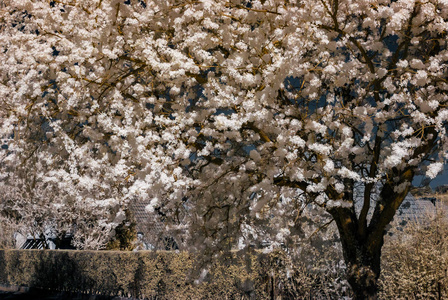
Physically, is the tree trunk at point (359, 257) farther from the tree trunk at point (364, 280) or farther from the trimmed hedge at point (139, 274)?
the trimmed hedge at point (139, 274)

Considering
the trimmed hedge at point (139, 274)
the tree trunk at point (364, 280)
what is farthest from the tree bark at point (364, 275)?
the trimmed hedge at point (139, 274)

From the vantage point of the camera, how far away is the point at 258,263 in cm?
891

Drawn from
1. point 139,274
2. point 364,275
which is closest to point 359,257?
point 364,275

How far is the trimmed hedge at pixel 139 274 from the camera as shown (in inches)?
344

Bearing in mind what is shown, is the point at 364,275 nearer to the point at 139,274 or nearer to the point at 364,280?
the point at 364,280

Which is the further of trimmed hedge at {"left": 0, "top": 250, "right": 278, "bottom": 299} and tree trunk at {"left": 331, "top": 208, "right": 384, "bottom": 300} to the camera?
trimmed hedge at {"left": 0, "top": 250, "right": 278, "bottom": 299}

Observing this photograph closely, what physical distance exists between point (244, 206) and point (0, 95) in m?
3.25

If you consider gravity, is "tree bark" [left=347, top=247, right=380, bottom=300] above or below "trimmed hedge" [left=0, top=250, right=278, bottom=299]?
above

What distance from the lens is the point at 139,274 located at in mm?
11859

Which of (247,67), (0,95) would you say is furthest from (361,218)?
(0,95)

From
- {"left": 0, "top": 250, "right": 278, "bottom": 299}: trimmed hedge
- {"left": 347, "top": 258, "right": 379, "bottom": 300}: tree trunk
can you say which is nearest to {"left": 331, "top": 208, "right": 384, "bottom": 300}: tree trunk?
{"left": 347, "top": 258, "right": 379, "bottom": 300}: tree trunk

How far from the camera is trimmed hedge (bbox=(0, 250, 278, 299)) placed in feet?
28.7

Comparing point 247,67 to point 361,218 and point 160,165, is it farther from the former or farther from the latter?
point 361,218

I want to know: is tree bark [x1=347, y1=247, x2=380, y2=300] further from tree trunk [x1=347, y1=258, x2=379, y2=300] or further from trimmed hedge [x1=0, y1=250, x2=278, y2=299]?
trimmed hedge [x1=0, y1=250, x2=278, y2=299]
